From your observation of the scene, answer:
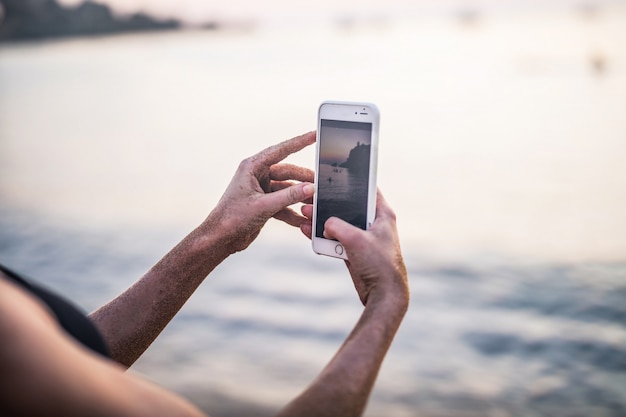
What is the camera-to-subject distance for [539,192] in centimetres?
842

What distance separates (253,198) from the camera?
196 centimetres

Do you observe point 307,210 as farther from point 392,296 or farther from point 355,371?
point 355,371

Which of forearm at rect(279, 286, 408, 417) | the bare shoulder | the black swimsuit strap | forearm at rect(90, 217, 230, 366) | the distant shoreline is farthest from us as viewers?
the distant shoreline

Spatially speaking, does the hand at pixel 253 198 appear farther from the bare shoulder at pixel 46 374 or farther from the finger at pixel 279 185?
the bare shoulder at pixel 46 374

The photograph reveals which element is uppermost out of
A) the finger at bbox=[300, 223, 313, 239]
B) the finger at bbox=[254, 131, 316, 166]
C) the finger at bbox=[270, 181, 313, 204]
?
the finger at bbox=[254, 131, 316, 166]

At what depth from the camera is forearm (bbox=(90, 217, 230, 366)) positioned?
1869 millimetres

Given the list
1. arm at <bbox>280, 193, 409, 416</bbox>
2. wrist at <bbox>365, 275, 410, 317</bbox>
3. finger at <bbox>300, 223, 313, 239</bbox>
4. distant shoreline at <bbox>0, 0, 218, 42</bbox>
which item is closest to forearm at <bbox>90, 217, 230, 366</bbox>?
finger at <bbox>300, 223, 313, 239</bbox>

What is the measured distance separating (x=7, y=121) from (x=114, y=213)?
23.2ft

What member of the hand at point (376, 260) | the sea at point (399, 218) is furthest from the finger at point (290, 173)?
the sea at point (399, 218)

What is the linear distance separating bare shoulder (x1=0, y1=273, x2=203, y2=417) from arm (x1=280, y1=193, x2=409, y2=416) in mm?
423

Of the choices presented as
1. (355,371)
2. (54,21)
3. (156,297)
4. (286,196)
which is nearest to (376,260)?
(355,371)

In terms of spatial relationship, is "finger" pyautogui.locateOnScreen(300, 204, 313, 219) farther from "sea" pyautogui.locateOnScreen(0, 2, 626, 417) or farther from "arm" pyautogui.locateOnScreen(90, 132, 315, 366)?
"sea" pyautogui.locateOnScreen(0, 2, 626, 417)

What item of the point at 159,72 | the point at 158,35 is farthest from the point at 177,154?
the point at 158,35

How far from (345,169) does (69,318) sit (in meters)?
0.96
